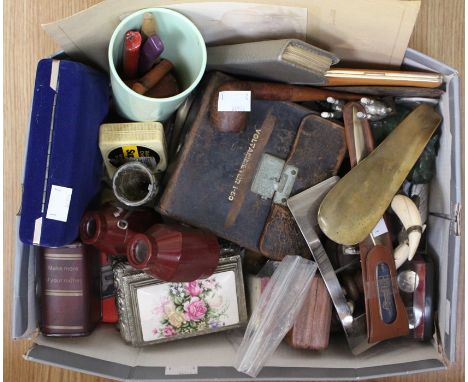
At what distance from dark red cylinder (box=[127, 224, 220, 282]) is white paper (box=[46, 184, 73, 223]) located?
119mm

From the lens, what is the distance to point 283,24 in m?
0.86

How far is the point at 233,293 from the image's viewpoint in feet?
3.15

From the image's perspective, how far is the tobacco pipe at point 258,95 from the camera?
2.91 ft

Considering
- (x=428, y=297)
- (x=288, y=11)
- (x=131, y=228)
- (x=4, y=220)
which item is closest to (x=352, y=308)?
(x=428, y=297)

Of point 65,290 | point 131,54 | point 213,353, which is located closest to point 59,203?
point 65,290

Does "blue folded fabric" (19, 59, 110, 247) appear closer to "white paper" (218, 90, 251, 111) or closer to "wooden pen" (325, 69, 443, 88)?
"white paper" (218, 90, 251, 111)

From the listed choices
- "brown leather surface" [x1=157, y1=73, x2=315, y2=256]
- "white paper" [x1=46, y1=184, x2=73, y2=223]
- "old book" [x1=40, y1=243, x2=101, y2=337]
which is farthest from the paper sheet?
"old book" [x1=40, y1=243, x2=101, y2=337]

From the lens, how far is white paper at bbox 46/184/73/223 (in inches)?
32.8

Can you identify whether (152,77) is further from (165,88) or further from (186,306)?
(186,306)

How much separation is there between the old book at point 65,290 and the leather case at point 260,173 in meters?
0.17

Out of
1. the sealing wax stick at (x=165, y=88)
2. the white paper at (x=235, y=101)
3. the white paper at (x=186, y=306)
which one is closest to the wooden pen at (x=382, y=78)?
the white paper at (x=235, y=101)

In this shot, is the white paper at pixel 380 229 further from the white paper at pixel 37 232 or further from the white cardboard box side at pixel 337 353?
the white paper at pixel 37 232

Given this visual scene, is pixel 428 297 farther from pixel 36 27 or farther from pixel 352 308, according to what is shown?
pixel 36 27

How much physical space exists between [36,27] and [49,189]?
0.95 feet
